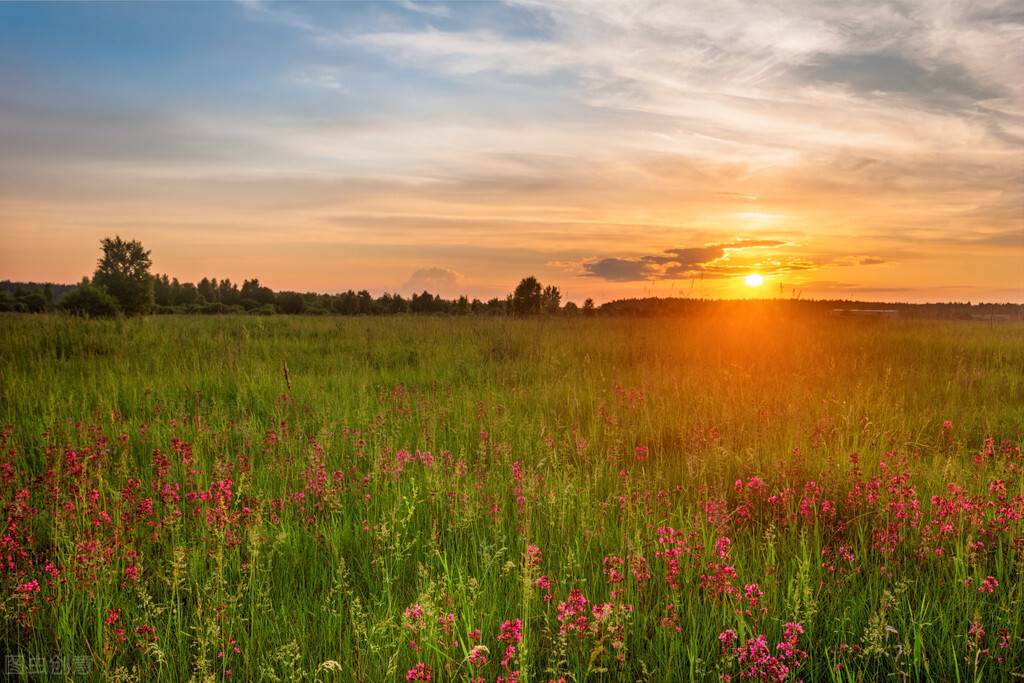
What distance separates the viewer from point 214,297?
2416 inches

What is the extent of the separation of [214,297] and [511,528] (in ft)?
216

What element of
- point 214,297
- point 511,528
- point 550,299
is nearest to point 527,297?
point 550,299

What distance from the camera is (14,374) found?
305 inches

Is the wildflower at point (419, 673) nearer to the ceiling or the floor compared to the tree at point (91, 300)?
nearer to the floor

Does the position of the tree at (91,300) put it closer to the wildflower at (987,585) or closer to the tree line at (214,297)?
the tree line at (214,297)

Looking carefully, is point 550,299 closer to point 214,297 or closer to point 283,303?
point 283,303

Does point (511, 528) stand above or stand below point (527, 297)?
below

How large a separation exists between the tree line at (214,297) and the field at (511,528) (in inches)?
446

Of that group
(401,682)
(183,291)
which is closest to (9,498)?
(401,682)

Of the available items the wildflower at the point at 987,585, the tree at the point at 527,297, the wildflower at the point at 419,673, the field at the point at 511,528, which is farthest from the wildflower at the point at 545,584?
the tree at the point at 527,297

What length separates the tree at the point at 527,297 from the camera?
732 inches

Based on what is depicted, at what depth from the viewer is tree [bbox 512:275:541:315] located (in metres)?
18.6

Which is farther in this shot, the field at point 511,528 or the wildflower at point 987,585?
the wildflower at point 987,585

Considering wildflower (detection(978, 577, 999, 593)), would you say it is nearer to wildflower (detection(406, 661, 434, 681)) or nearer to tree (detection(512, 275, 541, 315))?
wildflower (detection(406, 661, 434, 681))
